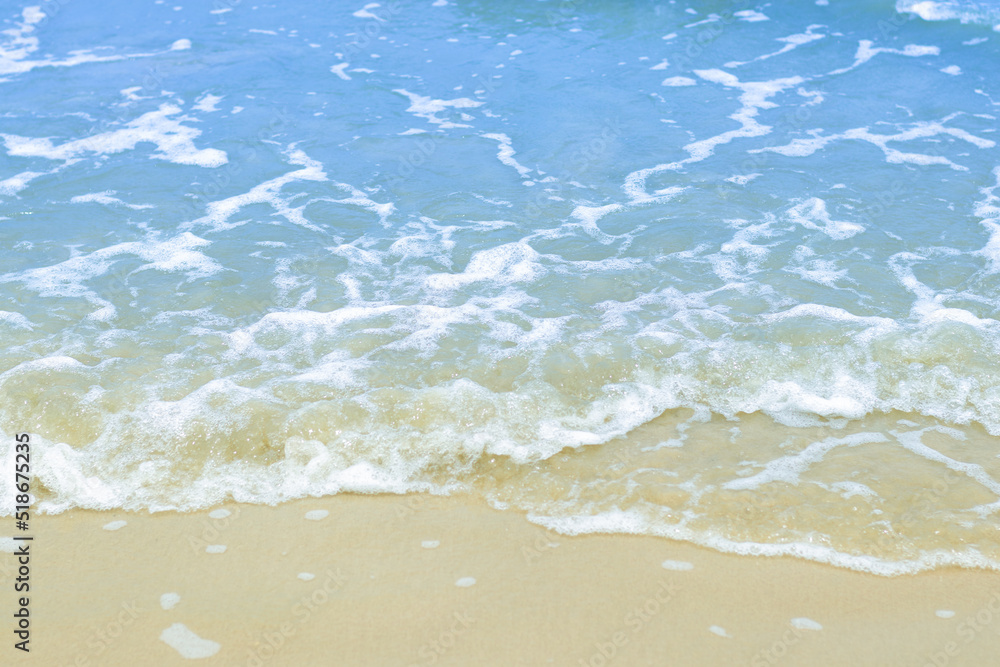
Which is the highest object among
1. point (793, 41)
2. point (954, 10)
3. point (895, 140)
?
point (954, 10)

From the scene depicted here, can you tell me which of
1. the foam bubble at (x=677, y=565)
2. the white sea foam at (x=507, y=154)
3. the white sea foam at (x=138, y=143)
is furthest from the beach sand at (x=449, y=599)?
the white sea foam at (x=138, y=143)

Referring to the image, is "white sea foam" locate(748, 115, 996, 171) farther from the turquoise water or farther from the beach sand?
the beach sand

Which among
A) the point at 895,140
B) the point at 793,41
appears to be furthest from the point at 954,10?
the point at 895,140

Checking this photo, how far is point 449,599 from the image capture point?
13.1 ft

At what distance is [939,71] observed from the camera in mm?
11734

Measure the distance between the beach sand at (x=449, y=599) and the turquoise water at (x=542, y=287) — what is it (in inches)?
8.5

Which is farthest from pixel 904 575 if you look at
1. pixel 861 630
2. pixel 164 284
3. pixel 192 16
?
pixel 192 16

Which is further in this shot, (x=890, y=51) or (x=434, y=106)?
(x=890, y=51)

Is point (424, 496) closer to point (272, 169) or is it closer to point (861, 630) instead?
point (861, 630)

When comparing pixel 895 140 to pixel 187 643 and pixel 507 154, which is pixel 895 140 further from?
pixel 187 643

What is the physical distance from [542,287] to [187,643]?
4052 millimetres

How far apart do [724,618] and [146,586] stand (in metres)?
2.92

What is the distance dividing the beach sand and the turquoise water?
0.22m

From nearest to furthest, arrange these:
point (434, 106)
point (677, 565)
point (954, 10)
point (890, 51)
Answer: point (677, 565), point (434, 106), point (890, 51), point (954, 10)
